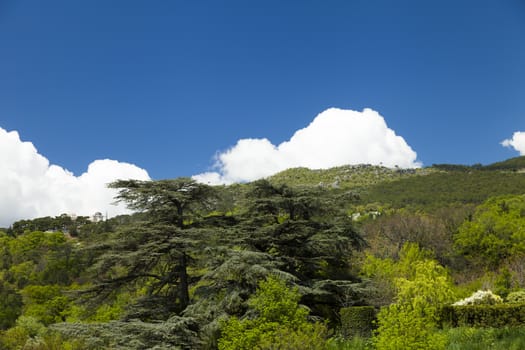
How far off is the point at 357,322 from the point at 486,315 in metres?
4.79

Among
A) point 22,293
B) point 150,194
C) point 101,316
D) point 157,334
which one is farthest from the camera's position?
point 22,293

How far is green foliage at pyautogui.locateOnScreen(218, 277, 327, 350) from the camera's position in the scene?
39.6 ft

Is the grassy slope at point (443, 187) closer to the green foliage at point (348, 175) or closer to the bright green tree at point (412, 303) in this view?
the green foliage at point (348, 175)

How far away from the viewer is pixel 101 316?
29.2m

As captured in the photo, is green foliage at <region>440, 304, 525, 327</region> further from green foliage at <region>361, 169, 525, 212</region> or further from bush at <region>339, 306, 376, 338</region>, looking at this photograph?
green foliage at <region>361, 169, 525, 212</region>

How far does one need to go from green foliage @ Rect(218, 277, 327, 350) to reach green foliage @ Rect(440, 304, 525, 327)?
21.1 feet

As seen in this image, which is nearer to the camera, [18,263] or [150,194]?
[150,194]

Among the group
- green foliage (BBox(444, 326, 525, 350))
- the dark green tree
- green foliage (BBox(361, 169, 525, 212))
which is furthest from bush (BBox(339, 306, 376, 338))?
green foliage (BBox(361, 169, 525, 212))

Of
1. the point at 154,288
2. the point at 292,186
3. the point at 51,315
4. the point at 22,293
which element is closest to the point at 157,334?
the point at 154,288

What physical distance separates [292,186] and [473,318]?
1085 cm

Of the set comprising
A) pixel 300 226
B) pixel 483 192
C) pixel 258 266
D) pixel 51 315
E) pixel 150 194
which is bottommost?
pixel 51 315

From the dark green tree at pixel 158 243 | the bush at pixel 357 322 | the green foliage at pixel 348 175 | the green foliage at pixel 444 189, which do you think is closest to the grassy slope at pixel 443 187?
the green foliage at pixel 444 189

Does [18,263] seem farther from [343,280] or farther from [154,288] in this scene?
[343,280]

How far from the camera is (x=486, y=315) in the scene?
1572 cm
